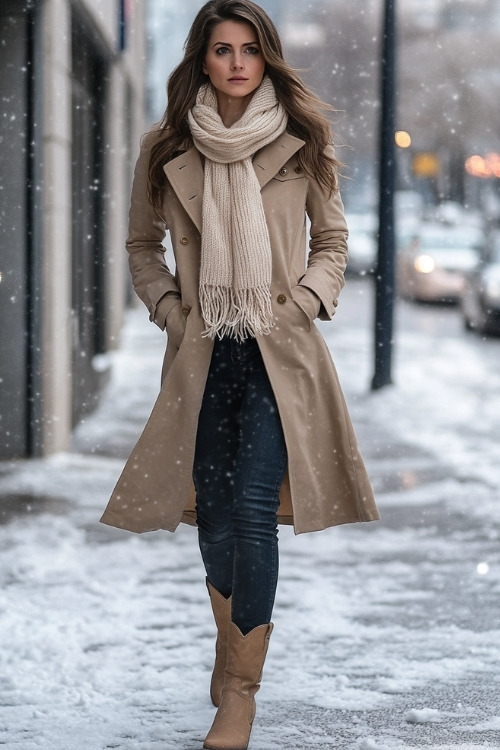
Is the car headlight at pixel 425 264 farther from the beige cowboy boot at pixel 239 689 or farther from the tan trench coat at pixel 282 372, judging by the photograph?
the beige cowboy boot at pixel 239 689

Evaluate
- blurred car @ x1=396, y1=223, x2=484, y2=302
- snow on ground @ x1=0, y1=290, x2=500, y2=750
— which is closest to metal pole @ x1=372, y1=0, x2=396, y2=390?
snow on ground @ x1=0, y1=290, x2=500, y2=750

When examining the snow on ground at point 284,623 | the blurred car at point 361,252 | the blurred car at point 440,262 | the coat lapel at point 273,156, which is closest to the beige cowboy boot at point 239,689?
the snow on ground at point 284,623

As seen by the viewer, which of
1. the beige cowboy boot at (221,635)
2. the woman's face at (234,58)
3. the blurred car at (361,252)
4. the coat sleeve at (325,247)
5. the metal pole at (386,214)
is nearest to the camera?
the woman's face at (234,58)

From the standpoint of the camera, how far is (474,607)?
5.27m

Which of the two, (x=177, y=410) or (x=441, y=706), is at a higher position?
(x=177, y=410)

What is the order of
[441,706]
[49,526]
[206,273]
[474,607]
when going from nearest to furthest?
[206,273] → [441,706] → [474,607] → [49,526]

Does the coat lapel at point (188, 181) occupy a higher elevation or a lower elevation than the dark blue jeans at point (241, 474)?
higher

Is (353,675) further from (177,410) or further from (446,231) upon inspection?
(446,231)

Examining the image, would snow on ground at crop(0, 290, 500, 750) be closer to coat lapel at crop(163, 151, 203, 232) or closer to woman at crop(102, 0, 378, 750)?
woman at crop(102, 0, 378, 750)

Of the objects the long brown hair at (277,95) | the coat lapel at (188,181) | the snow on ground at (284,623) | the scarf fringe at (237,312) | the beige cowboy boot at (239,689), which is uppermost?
the long brown hair at (277,95)

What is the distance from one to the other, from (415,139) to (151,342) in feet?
136

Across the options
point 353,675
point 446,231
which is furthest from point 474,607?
point 446,231

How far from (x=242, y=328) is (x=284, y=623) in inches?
65.0

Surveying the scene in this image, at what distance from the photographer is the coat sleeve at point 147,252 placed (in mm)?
3949
